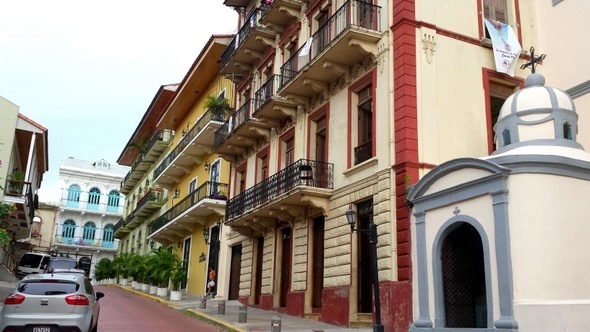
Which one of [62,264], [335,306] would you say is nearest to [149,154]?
[62,264]

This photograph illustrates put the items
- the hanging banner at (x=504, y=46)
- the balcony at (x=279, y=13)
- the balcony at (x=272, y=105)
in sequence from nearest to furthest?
the hanging banner at (x=504, y=46)
the balcony at (x=272, y=105)
the balcony at (x=279, y=13)

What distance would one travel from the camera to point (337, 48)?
55.4ft

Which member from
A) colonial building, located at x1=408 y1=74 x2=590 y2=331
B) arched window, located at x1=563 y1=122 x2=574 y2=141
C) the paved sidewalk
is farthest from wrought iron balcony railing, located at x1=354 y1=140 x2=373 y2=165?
arched window, located at x1=563 y1=122 x2=574 y2=141

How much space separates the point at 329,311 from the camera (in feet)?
54.1

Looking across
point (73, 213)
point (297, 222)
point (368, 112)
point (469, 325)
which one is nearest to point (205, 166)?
point (297, 222)

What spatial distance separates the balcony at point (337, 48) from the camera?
1634 cm

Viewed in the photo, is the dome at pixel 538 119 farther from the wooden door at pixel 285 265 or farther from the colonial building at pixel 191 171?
the colonial building at pixel 191 171

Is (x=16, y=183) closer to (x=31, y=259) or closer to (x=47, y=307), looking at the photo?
(x=31, y=259)

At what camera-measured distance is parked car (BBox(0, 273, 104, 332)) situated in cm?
1145

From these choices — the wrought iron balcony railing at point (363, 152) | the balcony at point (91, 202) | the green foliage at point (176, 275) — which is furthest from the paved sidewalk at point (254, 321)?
the balcony at point (91, 202)

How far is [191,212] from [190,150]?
490 cm

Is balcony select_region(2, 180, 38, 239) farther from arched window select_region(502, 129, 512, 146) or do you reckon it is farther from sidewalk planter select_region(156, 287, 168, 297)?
arched window select_region(502, 129, 512, 146)

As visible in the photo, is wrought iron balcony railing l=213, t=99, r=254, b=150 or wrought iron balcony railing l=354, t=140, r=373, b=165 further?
wrought iron balcony railing l=213, t=99, r=254, b=150

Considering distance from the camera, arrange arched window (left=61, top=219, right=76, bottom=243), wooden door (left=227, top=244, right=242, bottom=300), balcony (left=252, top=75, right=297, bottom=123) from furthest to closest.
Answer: arched window (left=61, top=219, right=76, bottom=243)
wooden door (left=227, top=244, right=242, bottom=300)
balcony (left=252, top=75, right=297, bottom=123)
